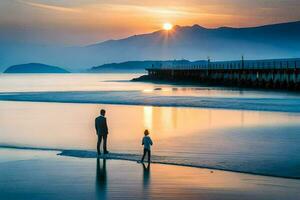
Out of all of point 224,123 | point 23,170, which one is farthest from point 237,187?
point 224,123

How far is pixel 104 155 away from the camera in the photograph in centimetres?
1603

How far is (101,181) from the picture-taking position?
41.2 ft

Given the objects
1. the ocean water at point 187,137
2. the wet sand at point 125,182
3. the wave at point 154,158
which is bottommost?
the wet sand at point 125,182

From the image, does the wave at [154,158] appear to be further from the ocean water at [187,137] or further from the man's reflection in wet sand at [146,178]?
the man's reflection in wet sand at [146,178]

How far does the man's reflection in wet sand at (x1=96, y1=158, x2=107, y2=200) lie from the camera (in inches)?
443

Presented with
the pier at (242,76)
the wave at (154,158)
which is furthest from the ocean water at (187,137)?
the pier at (242,76)

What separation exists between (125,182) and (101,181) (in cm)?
55

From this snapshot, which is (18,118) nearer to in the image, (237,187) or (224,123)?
(224,123)

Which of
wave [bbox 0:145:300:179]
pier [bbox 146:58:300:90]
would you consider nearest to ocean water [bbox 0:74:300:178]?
wave [bbox 0:145:300:179]

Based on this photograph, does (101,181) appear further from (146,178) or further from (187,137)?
(187,137)

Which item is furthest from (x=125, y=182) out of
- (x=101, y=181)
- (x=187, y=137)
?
(x=187, y=137)

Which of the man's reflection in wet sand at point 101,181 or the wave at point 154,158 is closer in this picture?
the man's reflection in wet sand at point 101,181

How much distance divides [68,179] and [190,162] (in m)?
3.61

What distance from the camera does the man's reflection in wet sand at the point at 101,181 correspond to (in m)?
11.3
